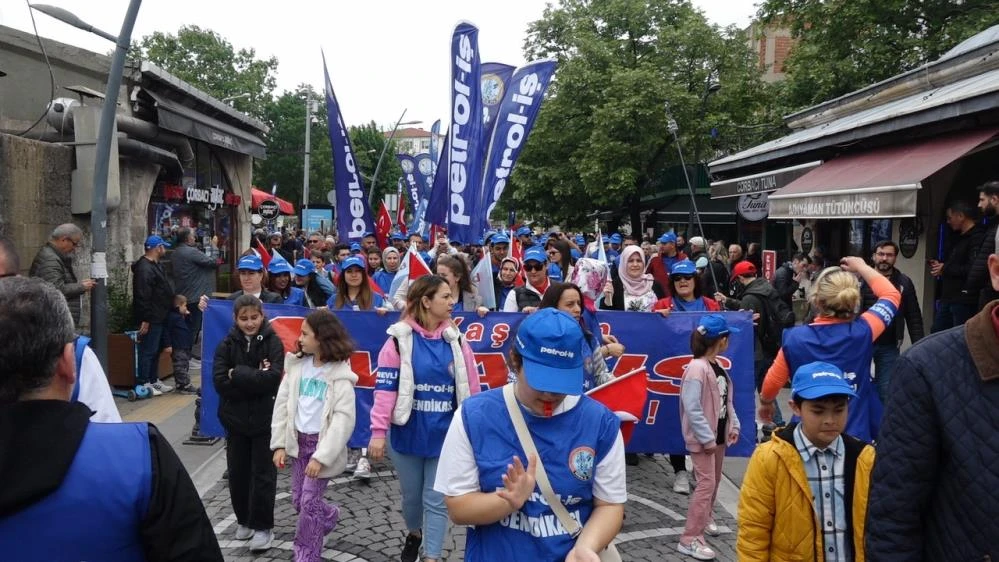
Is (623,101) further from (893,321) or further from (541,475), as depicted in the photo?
(541,475)

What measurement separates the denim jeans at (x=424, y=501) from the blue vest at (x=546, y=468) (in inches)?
81.3

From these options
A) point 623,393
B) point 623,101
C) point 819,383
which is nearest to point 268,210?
point 623,101

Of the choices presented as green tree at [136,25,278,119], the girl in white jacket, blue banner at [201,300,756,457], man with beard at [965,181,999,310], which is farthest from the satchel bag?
green tree at [136,25,278,119]

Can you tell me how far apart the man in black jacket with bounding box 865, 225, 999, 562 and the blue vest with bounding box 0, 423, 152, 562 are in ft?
6.31

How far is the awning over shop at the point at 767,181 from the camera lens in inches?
486

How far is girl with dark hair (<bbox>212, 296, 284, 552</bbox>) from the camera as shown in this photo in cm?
503

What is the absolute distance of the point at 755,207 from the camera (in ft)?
49.2

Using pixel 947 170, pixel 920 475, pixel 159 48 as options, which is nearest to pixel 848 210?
pixel 947 170

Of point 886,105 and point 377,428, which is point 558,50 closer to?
point 886,105

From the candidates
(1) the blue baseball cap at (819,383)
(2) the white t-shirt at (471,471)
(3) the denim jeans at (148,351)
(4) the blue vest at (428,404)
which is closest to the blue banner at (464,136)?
(4) the blue vest at (428,404)

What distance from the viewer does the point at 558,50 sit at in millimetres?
35844

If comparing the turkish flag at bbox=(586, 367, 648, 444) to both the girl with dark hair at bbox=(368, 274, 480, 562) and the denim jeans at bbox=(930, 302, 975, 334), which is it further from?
the denim jeans at bbox=(930, 302, 975, 334)

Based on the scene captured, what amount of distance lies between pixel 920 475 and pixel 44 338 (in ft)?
7.41

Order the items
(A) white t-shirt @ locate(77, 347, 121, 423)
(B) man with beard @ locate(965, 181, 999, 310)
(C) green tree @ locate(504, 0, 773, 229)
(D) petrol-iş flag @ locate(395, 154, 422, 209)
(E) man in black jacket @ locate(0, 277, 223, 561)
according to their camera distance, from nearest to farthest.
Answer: (E) man in black jacket @ locate(0, 277, 223, 561) < (A) white t-shirt @ locate(77, 347, 121, 423) < (B) man with beard @ locate(965, 181, 999, 310) < (D) petrol-iş flag @ locate(395, 154, 422, 209) < (C) green tree @ locate(504, 0, 773, 229)
